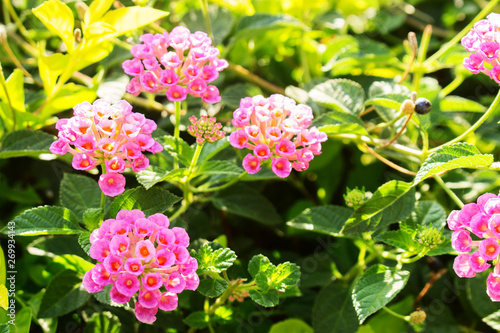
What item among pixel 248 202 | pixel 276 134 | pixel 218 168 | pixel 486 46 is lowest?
pixel 248 202

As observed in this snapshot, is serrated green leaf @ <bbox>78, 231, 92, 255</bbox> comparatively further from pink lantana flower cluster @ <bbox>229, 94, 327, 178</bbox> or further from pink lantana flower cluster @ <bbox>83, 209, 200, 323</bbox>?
pink lantana flower cluster @ <bbox>229, 94, 327, 178</bbox>

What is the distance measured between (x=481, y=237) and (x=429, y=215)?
0.24 metres

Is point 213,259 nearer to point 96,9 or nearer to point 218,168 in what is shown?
point 218,168

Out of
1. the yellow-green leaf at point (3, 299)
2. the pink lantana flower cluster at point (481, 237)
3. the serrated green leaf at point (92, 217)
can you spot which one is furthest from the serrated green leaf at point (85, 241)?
the pink lantana flower cluster at point (481, 237)

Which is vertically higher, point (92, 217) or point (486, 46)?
point (486, 46)

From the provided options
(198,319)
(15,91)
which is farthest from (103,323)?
(15,91)

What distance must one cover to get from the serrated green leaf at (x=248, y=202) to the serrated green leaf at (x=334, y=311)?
0.69 ft

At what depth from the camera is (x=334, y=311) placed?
3.67 ft

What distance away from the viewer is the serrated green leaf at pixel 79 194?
1074mm

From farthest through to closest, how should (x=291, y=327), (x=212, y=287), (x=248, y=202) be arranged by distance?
(x=248, y=202), (x=291, y=327), (x=212, y=287)

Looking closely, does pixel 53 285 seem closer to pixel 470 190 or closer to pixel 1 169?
pixel 1 169

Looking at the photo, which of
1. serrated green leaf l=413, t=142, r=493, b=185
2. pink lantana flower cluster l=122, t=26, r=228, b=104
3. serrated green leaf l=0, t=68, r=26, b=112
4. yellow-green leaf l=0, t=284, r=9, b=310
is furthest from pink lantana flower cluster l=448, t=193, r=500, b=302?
serrated green leaf l=0, t=68, r=26, b=112

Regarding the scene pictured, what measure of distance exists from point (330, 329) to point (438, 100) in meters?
0.62

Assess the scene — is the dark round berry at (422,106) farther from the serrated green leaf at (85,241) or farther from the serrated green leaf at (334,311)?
the serrated green leaf at (85,241)
